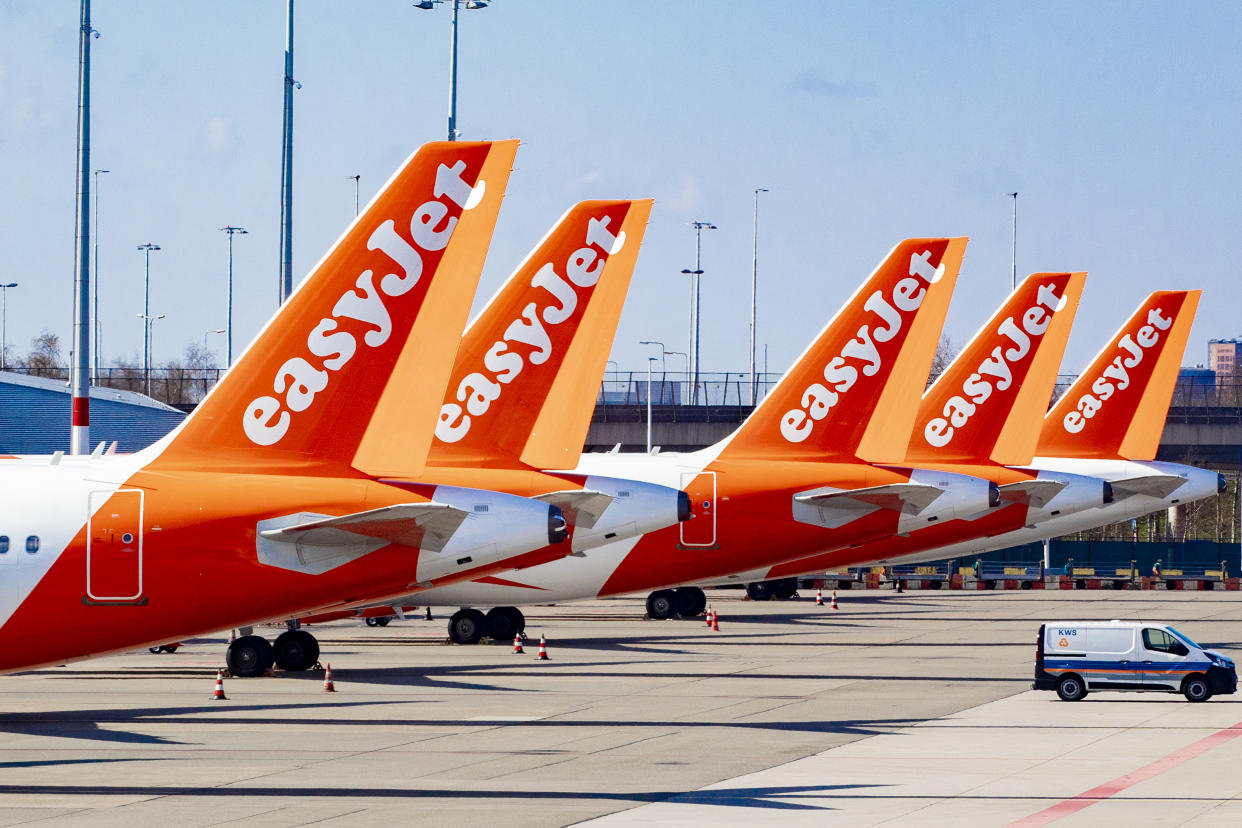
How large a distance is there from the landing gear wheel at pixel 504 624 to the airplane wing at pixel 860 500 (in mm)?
8723

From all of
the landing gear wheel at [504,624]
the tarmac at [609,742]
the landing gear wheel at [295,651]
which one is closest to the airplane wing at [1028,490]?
the tarmac at [609,742]

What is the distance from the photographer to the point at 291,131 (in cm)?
5078

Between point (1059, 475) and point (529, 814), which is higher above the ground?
point (1059, 475)

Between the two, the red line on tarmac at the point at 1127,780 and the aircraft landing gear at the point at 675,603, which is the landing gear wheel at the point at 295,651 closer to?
the red line on tarmac at the point at 1127,780

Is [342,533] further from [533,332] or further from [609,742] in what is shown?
[533,332]

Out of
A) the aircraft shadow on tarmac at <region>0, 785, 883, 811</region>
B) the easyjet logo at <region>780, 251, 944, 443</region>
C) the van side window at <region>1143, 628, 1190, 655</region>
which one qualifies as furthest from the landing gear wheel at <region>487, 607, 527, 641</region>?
the aircraft shadow on tarmac at <region>0, 785, 883, 811</region>

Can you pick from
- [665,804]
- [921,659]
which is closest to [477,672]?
[921,659]

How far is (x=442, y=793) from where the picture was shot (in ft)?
77.4

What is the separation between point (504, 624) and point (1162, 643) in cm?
1797

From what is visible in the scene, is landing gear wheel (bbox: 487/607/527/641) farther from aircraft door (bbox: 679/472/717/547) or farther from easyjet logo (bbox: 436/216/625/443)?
easyjet logo (bbox: 436/216/625/443)

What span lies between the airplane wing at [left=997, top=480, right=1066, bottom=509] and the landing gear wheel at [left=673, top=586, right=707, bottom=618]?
1160 cm

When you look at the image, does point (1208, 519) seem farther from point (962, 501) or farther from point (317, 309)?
point (317, 309)

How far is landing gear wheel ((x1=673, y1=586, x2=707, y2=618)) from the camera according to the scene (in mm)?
58375

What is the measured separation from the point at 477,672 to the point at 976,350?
1903cm
